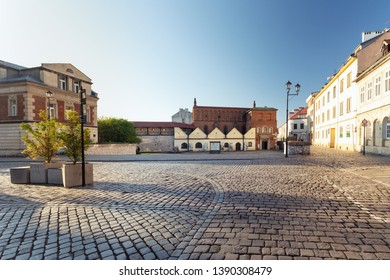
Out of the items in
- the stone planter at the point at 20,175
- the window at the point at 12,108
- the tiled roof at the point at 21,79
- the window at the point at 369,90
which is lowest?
the stone planter at the point at 20,175

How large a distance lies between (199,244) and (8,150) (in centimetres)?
2960

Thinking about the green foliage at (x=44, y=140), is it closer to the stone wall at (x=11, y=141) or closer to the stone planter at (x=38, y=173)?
the stone planter at (x=38, y=173)

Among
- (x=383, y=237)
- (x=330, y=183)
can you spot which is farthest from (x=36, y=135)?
(x=330, y=183)

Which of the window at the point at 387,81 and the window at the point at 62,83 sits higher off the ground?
the window at the point at 62,83

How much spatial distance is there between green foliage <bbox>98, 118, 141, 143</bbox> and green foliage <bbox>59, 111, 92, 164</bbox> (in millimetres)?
27576

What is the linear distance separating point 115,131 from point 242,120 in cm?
4005

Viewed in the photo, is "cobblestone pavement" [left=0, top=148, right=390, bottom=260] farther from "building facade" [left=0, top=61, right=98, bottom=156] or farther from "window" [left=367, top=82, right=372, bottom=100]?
"building facade" [left=0, top=61, right=98, bottom=156]

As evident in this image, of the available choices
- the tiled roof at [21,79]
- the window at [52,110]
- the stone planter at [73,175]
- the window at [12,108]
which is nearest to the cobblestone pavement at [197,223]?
the stone planter at [73,175]

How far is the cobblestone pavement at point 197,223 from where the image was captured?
303cm

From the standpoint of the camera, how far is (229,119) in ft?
203

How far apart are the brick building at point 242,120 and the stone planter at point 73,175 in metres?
47.9

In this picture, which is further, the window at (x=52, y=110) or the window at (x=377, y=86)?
the window at (x=52, y=110)

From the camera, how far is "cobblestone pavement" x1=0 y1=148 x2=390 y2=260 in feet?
9.93

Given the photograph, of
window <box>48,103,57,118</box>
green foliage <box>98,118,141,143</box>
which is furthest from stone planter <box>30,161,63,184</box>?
green foliage <box>98,118,141,143</box>
